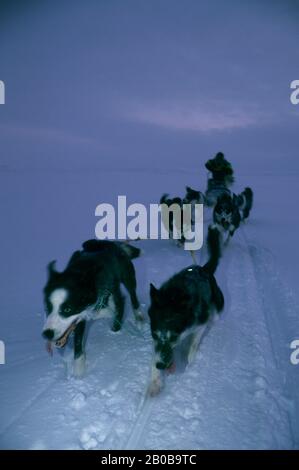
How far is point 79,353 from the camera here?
3.15m

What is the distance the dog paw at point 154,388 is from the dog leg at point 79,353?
688mm

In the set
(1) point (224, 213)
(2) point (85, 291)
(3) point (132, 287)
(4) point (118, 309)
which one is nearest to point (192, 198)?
(1) point (224, 213)

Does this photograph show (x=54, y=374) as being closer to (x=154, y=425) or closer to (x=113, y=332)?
(x=113, y=332)

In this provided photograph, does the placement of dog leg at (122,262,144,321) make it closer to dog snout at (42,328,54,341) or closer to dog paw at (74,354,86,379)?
dog paw at (74,354,86,379)

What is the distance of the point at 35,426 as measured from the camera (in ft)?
8.81

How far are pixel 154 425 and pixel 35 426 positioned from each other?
952 mm

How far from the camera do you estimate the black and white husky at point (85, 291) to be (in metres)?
2.71

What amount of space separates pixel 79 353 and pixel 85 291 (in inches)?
26.9

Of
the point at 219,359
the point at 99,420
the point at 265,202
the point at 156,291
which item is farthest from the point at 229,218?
the point at 265,202

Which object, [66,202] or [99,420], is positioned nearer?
[99,420]

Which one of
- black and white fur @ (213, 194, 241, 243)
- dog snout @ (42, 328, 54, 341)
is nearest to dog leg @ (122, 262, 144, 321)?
dog snout @ (42, 328, 54, 341)

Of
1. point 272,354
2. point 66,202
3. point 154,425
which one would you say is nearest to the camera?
point 154,425

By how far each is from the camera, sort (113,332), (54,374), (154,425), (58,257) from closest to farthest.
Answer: (154,425), (54,374), (113,332), (58,257)
